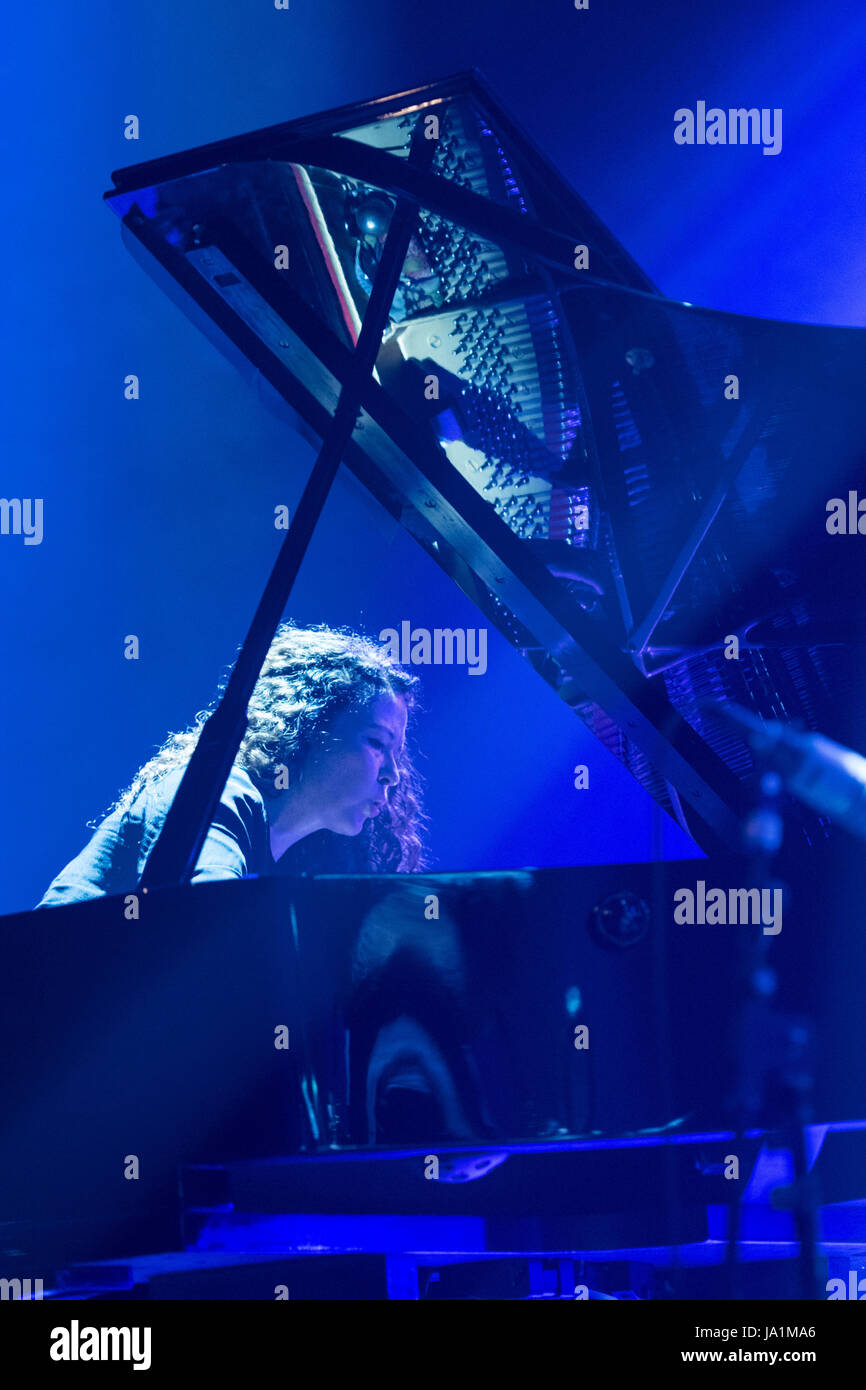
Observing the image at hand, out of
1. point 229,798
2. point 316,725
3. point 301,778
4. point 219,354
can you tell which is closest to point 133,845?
point 229,798

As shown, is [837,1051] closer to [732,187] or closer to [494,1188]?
[494,1188]

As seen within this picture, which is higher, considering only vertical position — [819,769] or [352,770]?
[352,770]

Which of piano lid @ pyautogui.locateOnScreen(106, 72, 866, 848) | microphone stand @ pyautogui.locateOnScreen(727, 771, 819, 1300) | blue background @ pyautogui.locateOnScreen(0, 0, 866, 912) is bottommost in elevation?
microphone stand @ pyautogui.locateOnScreen(727, 771, 819, 1300)

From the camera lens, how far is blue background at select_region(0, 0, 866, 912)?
4332mm

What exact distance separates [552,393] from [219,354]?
275 cm

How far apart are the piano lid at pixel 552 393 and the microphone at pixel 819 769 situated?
0.22 feet

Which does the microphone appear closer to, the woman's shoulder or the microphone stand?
the microphone stand

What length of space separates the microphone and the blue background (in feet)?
7.65

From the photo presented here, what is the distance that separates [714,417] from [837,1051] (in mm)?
1033

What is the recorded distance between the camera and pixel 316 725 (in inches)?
118

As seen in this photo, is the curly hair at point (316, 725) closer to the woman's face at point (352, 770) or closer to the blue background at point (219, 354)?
the woman's face at point (352, 770)

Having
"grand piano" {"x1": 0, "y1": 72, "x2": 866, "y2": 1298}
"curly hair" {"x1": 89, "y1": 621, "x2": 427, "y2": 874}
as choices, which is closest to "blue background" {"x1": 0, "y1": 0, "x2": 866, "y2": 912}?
"curly hair" {"x1": 89, "y1": 621, "x2": 427, "y2": 874}

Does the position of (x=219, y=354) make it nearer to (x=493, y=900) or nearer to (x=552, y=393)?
(x=552, y=393)

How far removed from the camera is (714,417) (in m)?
2.01
